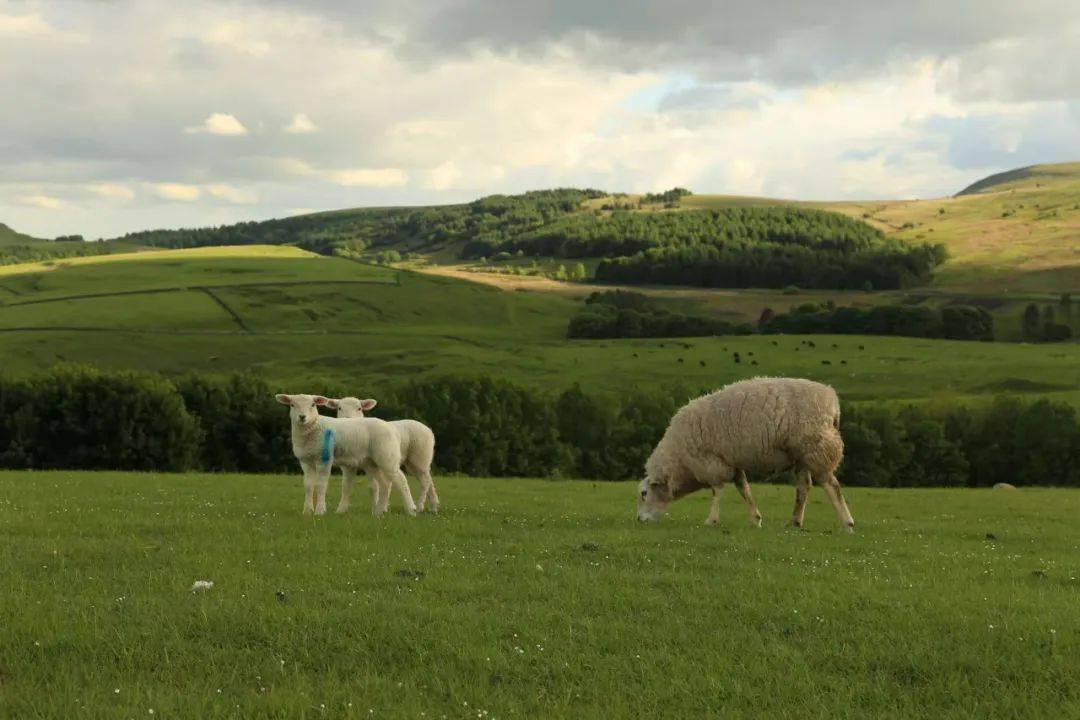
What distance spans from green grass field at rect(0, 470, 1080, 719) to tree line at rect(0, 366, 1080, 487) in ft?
143

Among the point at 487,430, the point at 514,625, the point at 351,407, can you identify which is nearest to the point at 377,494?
the point at 351,407

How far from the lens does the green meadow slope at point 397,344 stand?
366 feet

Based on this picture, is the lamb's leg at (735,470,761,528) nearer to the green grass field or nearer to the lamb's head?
the green grass field

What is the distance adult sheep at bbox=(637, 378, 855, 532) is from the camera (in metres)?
19.2

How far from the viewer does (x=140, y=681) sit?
784 centimetres

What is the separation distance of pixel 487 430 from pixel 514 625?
6251 centimetres

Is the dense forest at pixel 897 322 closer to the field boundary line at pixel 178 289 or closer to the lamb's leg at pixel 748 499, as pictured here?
the field boundary line at pixel 178 289

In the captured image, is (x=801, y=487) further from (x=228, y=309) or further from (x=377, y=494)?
(x=228, y=309)

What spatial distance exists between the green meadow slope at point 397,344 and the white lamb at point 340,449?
71.0 m

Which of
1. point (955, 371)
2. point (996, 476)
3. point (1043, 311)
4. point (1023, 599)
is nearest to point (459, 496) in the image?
point (1023, 599)

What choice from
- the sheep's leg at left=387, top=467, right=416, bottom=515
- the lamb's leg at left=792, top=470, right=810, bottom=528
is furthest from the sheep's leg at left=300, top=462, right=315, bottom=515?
the lamb's leg at left=792, top=470, right=810, bottom=528

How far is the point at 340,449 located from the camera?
751 inches

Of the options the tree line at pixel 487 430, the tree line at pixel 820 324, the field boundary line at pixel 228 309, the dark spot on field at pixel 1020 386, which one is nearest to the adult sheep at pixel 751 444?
Answer: the tree line at pixel 487 430

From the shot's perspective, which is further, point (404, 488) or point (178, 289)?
point (178, 289)
